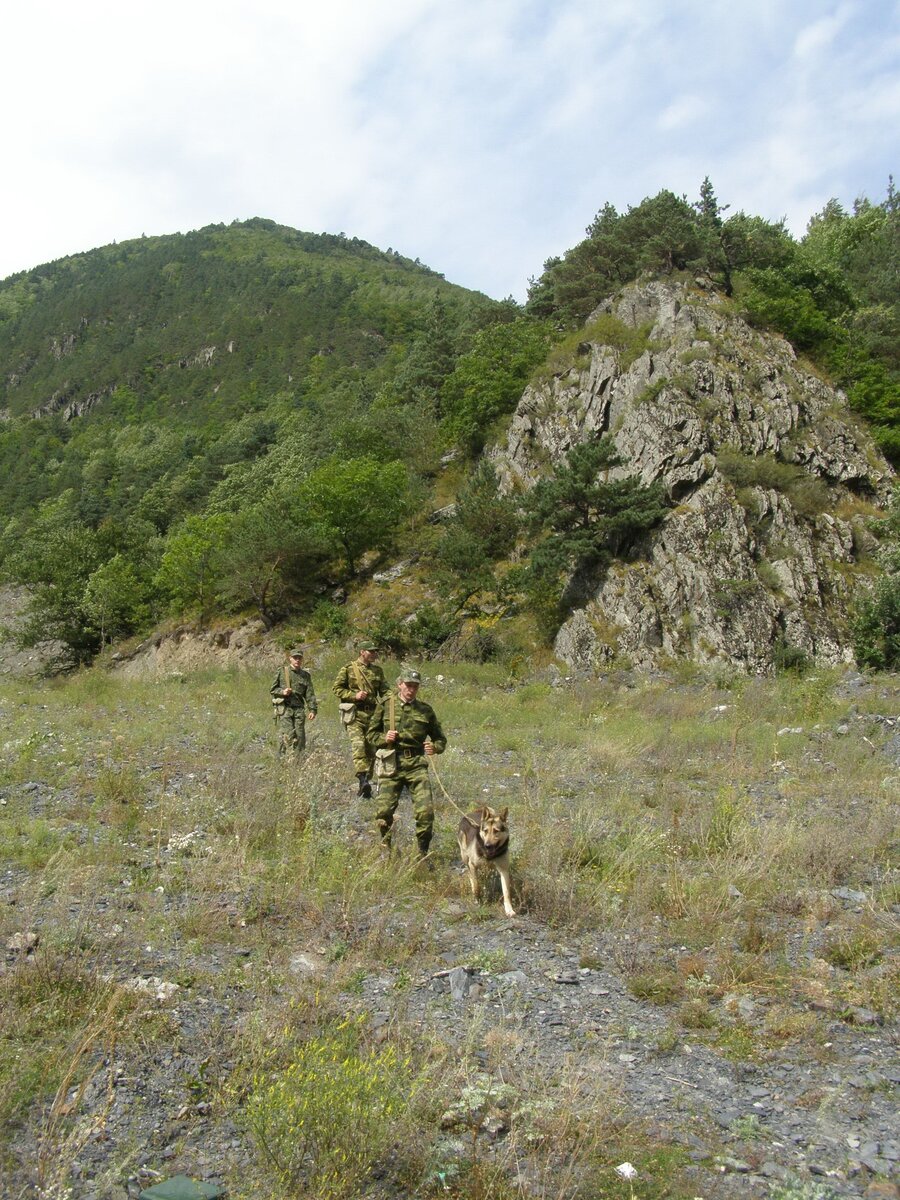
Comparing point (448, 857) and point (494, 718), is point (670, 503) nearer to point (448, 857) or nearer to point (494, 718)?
point (494, 718)

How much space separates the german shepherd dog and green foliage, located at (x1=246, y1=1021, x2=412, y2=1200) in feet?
8.68

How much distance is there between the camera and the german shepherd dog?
5883 mm

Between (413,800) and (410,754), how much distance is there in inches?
18.1

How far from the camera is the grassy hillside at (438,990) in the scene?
3.08 metres

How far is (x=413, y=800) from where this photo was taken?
22.7 ft

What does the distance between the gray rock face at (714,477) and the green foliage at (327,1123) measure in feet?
59.7

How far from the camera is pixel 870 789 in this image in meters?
9.56

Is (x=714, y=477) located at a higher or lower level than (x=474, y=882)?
higher

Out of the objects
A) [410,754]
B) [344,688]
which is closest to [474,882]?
[410,754]

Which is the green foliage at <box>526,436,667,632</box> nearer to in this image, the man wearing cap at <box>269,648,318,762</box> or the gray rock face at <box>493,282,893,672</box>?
the gray rock face at <box>493,282,893,672</box>

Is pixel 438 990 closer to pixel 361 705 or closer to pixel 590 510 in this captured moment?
pixel 361 705

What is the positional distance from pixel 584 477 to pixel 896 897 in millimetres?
17127

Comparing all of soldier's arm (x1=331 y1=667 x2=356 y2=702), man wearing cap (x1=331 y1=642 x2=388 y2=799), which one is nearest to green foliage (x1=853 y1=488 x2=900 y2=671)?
man wearing cap (x1=331 y1=642 x2=388 y2=799)

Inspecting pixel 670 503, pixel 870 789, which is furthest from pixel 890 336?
pixel 870 789
